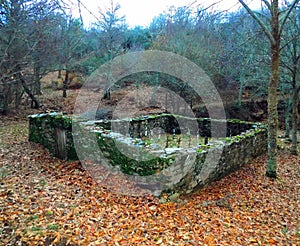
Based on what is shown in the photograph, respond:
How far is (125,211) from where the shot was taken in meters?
4.53

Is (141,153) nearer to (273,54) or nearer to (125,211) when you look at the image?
(125,211)

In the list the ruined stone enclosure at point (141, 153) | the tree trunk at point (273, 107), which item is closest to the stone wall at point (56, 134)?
the ruined stone enclosure at point (141, 153)

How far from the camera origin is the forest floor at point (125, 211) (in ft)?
12.5

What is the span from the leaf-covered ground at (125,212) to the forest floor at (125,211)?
0.04 feet

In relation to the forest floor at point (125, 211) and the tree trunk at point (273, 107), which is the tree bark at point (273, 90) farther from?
the forest floor at point (125, 211)

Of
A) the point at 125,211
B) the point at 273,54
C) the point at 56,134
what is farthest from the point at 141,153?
the point at 273,54

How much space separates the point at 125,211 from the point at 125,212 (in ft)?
0.12

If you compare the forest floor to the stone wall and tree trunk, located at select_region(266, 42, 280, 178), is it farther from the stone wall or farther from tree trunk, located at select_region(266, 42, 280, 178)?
tree trunk, located at select_region(266, 42, 280, 178)

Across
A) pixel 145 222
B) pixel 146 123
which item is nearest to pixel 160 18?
pixel 146 123

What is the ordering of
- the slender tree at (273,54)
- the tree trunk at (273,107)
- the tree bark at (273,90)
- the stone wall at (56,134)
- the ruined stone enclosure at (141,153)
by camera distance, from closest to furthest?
the ruined stone enclosure at (141,153), the slender tree at (273,54), the tree bark at (273,90), the tree trunk at (273,107), the stone wall at (56,134)

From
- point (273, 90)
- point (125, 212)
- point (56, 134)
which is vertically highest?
point (273, 90)

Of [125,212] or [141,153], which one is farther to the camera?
[141,153]

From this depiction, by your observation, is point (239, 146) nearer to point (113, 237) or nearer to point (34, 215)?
point (113, 237)

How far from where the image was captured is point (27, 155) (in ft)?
22.8
